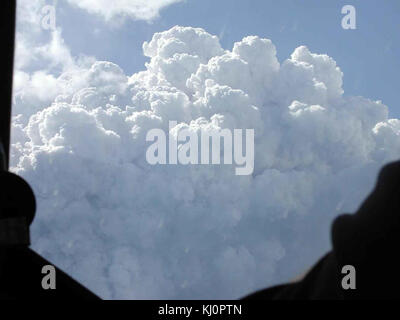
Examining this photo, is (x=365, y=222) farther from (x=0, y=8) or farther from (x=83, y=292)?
(x=0, y=8)

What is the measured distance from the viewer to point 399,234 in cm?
78

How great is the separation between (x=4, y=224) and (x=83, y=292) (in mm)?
404

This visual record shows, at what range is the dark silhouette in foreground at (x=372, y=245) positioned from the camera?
77 cm

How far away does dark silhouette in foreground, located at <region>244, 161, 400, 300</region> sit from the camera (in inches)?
30.4

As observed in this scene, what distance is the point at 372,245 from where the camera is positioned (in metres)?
0.79

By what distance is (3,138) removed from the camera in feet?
7.08
